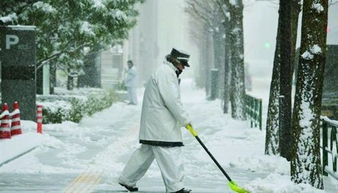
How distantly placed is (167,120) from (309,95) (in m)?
2.00

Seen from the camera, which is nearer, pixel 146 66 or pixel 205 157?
pixel 205 157

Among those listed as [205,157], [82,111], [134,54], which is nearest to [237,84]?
[82,111]

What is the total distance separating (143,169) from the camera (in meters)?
8.88

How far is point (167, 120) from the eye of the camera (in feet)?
27.9

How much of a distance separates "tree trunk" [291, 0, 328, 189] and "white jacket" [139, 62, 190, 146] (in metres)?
1.73

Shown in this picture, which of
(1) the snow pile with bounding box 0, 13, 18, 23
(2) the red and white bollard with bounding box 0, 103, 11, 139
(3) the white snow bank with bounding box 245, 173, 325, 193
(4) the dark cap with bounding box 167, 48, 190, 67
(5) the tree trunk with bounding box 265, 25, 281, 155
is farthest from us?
(1) the snow pile with bounding box 0, 13, 18, 23

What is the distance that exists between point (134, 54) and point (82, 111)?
35.0m

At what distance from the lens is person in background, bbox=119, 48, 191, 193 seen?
8430 mm

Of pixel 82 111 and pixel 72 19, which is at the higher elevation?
pixel 72 19

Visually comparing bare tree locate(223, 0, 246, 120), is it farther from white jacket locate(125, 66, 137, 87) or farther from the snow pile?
white jacket locate(125, 66, 137, 87)

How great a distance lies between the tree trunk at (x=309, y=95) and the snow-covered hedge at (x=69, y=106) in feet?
36.7

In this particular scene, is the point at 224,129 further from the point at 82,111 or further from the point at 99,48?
the point at 99,48

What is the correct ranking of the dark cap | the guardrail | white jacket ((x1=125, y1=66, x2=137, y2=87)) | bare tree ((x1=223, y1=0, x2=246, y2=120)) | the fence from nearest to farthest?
1. the dark cap
2. the guardrail
3. the fence
4. bare tree ((x1=223, y1=0, x2=246, y2=120))
5. white jacket ((x1=125, y1=66, x2=137, y2=87))

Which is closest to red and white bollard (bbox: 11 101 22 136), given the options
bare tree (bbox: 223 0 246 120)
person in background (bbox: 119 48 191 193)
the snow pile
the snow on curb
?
the snow on curb
